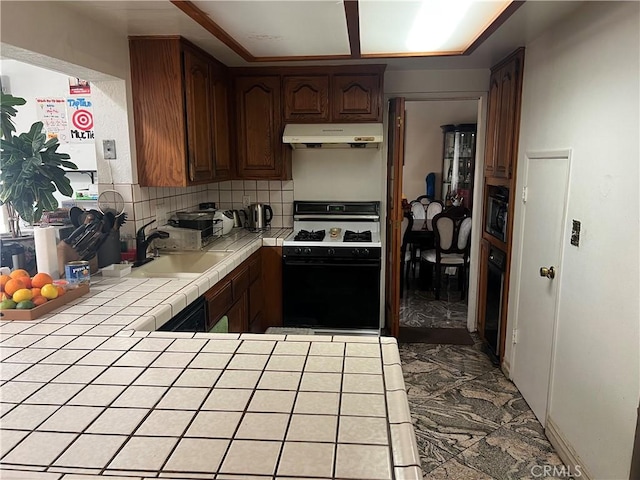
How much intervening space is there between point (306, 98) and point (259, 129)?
1.53ft

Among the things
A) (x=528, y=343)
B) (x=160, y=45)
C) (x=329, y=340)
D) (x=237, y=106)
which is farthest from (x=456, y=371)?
(x=160, y=45)

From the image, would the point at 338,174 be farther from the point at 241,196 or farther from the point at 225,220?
the point at 225,220

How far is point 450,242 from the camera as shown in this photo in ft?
15.9

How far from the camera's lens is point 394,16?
2.15m

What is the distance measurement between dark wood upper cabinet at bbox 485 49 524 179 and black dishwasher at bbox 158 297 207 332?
2.22 metres

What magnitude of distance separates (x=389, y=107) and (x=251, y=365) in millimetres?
3054

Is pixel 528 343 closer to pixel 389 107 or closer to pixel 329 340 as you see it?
pixel 329 340

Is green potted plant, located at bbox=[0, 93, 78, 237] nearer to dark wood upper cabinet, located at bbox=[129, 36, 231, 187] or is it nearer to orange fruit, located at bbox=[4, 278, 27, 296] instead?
orange fruit, located at bbox=[4, 278, 27, 296]

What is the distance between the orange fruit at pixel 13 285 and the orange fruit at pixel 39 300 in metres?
0.07

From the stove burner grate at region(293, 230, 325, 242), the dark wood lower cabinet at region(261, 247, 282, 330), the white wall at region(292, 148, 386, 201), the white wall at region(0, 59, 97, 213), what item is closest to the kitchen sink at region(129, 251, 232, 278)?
the dark wood lower cabinet at region(261, 247, 282, 330)

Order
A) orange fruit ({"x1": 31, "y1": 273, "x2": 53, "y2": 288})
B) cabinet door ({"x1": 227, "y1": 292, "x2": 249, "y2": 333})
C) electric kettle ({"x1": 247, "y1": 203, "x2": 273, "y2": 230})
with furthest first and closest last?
1. electric kettle ({"x1": 247, "y1": 203, "x2": 273, "y2": 230})
2. cabinet door ({"x1": 227, "y1": 292, "x2": 249, "y2": 333})
3. orange fruit ({"x1": 31, "y1": 273, "x2": 53, "y2": 288})

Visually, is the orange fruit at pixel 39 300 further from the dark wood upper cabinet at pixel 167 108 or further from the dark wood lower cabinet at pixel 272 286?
the dark wood lower cabinet at pixel 272 286

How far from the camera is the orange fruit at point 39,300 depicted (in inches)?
66.9

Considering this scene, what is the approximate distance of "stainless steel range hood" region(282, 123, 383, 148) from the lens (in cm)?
346
